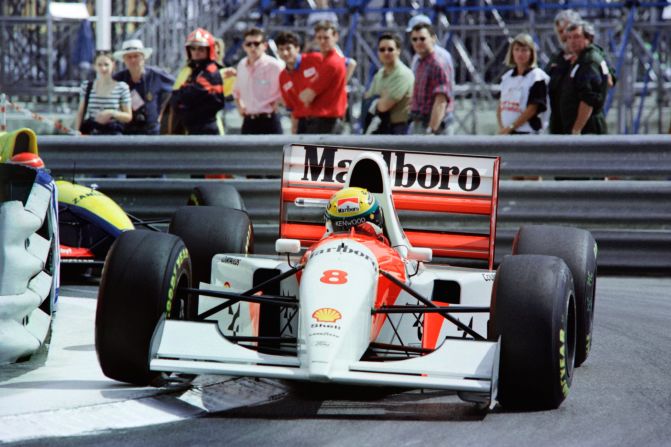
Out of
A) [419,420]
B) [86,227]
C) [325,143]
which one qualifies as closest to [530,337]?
[419,420]

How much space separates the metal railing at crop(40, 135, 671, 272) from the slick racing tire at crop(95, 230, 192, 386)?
4.94 metres

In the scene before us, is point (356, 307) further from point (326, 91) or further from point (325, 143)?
point (326, 91)

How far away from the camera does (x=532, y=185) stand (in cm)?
1088

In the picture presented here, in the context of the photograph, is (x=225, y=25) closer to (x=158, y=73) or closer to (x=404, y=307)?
(x=158, y=73)

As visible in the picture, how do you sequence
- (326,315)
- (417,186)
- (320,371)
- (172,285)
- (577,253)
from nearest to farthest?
(320,371) < (326,315) < (172,285) < (577,253) < (417,186)

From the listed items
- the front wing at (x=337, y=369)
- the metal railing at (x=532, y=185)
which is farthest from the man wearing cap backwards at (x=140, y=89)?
the front wing at (x=337, y=369)

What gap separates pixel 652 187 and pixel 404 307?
17.6ft

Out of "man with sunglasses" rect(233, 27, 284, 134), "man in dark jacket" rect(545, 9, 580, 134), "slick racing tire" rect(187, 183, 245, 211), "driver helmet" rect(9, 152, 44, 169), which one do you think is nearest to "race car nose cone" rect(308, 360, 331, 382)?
"slick racing tire" rect(187, 183, 245, 211)

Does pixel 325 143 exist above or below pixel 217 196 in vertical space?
above

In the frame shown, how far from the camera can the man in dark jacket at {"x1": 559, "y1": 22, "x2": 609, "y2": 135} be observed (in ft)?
36.9

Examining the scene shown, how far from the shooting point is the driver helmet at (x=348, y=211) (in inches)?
268

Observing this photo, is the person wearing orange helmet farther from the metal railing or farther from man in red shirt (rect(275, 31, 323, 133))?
the metal railing

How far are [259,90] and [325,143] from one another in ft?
6.17

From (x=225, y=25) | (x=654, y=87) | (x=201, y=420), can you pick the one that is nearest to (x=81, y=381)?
(x=201, y=420)
